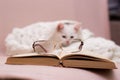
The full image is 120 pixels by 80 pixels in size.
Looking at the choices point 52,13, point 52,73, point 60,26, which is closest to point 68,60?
point 52,73

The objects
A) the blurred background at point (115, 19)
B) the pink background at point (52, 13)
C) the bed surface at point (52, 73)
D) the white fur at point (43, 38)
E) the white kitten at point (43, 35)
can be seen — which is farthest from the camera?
the blurred background at point (115, 19)

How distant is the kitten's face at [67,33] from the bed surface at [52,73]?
0.49m

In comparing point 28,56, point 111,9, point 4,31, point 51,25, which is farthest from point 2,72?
A: point 111,9

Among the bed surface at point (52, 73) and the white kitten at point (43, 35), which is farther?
the white kitten at point (43, 35)

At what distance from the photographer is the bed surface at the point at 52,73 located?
82 centimetres

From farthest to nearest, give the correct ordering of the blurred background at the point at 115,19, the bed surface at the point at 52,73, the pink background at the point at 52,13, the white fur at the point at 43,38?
the blurred background at the point at 115,19 → the pink background at the point at 52,13 → the white fur at the point at 43,38 → the bed surface at the point at 52,73

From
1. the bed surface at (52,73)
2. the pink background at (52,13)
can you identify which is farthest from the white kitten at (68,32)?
the bed surface at (52,73)

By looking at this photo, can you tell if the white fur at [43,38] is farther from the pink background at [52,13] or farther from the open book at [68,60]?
the open book at [68,60]

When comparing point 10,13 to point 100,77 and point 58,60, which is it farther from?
point 100,77

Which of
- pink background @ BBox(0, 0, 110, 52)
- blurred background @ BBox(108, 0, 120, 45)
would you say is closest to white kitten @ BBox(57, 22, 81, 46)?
pink background @ BBox(0, 0, 110, 52)

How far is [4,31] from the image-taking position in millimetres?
1752

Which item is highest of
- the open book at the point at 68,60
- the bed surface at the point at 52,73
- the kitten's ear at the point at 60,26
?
the kitten's ear at the point at 60,26

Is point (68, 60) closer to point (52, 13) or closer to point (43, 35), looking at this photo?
point (43, 35)

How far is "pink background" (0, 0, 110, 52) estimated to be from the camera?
1.75m
